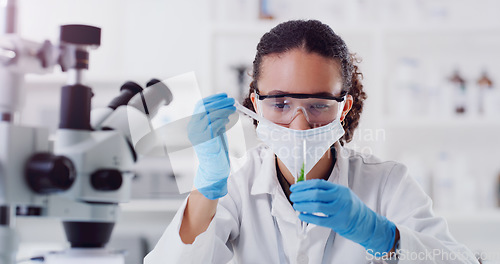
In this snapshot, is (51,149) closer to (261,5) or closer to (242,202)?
(242,202)

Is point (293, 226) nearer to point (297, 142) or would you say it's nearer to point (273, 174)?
point (273, 174)

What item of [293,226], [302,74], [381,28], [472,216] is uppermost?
[381,28]

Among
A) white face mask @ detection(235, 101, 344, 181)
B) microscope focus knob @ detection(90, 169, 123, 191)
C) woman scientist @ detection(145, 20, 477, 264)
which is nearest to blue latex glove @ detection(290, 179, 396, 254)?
woman scientist @ detection(145, 20, 477, 264)

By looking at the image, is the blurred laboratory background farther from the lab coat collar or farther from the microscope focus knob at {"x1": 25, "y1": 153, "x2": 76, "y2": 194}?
the microscope focus knob at {"x1": 25, "y1": 153, "x2": 76, "y2": 194}

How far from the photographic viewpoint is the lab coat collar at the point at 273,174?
1.40 m

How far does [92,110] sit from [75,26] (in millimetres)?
112

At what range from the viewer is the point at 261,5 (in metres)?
2.52

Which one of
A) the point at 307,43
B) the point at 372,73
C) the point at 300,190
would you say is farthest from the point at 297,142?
the point at 372,73

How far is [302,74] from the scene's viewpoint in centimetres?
118

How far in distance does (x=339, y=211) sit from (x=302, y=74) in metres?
0.36

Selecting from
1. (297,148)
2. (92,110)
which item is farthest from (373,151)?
(92,110)

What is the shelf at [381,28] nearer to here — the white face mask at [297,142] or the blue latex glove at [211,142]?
the white face mask at [297,142]

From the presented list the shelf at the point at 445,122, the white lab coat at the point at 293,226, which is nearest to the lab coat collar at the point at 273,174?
the white lab coat at the point at 293,226

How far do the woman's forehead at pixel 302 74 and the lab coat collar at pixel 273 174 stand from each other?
0.30 metres
